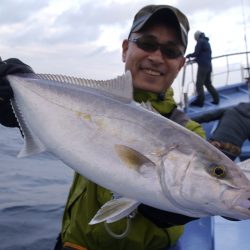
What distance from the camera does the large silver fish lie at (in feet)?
Answer: 6.81

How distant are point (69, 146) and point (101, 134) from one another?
191 mm

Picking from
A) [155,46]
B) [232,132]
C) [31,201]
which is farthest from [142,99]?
[31,201]

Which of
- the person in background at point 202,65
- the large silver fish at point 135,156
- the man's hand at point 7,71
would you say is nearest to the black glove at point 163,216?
the large silver fish at point 135,156

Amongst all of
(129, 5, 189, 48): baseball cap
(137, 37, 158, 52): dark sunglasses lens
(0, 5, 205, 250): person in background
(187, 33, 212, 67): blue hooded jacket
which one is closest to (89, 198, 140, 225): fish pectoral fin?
(0, 5, 205, 250): person in background

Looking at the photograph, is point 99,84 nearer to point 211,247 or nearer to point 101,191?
point 101,191

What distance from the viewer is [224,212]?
205 centimetres

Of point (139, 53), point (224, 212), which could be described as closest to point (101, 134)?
point (224, 212)

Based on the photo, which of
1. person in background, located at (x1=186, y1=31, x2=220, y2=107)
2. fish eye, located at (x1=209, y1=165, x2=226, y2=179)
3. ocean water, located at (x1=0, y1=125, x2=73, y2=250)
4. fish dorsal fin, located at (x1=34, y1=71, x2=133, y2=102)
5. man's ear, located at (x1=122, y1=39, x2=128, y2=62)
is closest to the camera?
fish eye, located at (x1=209, y1=165, x2=226, y2=179)

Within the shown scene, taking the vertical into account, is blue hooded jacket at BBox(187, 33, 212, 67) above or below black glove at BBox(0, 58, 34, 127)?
below

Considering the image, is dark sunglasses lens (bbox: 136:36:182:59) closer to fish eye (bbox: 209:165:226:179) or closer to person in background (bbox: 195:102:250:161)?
fish eye (bbox: 209:165:226:179)

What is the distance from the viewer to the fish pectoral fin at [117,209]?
7.09ft

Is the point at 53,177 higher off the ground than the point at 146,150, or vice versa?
the point at 146,150

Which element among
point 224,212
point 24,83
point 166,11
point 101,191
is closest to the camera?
point 224,212

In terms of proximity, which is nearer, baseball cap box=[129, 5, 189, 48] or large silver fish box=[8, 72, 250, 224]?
large silver fish box=[8, 72, 250, 224]
